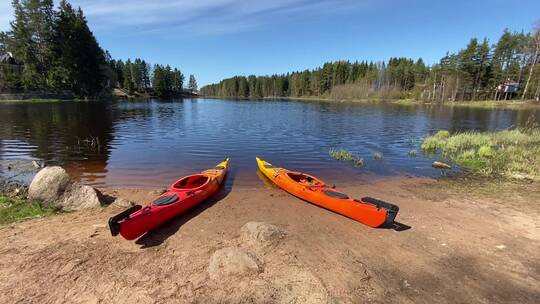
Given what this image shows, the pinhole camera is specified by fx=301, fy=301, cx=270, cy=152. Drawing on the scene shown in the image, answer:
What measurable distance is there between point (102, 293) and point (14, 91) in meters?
75.0

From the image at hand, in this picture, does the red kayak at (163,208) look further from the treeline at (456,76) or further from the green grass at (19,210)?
the treeline at (456,76)

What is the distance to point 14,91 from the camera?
6050 cm

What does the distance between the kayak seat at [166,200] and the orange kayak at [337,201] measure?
4322 millimetres

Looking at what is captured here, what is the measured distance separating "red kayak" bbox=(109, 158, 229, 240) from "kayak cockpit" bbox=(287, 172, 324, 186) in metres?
3.05

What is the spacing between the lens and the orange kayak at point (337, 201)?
26.2 ft

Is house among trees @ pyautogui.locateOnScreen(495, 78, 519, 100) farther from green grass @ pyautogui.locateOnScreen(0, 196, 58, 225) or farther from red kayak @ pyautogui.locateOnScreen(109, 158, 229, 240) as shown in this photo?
green grass @ pyautogui.locateOnScreen(0, 196, 58, 225)

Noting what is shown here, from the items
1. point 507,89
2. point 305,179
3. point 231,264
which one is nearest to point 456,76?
point 507,89

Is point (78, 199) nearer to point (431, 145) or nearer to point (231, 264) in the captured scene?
point (231, 264)

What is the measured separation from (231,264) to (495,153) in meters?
17.3

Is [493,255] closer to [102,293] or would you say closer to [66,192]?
[102,293]

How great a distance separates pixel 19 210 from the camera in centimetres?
838

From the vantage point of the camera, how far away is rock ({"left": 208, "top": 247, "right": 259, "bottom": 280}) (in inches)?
226

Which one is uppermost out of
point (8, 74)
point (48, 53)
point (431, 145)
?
point (48, 53)

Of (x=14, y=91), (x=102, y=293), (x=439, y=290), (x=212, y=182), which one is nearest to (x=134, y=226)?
(x=102, y=293)
